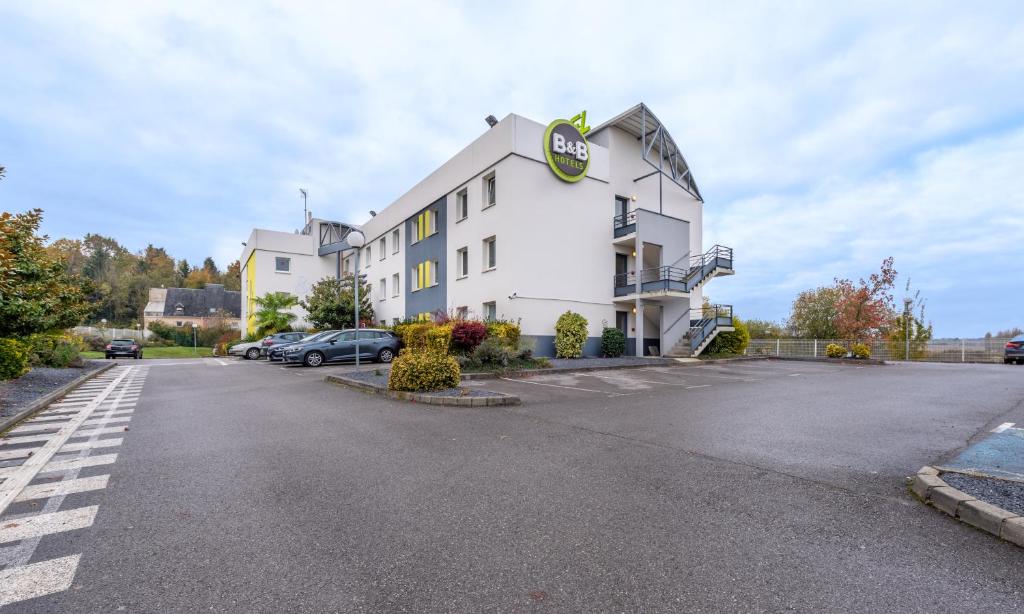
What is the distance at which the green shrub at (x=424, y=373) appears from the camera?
9.59 m

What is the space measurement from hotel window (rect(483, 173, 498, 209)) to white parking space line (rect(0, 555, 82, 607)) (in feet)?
59.2

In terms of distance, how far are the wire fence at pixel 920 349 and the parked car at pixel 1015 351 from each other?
6.93 feet

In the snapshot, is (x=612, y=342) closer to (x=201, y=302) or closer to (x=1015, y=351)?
(x=1015, y=351)

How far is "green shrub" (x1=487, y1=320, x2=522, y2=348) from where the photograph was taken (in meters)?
16.0

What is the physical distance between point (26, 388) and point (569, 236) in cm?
1710

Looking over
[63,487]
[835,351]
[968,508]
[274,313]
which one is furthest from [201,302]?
[968,508]

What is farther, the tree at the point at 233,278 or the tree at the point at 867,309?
the tree at the point at 233,278

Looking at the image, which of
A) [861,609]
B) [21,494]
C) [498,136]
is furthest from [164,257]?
[861,609]

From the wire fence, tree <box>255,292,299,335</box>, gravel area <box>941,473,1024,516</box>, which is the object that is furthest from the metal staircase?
tree <box>255,292,299,335</box>

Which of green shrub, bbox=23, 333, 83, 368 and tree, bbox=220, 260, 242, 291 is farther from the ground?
tree, bbox=220, 260, 242, 291

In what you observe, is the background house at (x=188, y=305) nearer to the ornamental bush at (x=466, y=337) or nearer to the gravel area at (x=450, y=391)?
the ornamental bush at (x=466, y=337)

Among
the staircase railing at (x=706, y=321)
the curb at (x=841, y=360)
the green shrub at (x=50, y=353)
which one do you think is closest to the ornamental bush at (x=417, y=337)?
the green shrub at (x=50, y=353)

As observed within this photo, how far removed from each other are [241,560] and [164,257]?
103 m

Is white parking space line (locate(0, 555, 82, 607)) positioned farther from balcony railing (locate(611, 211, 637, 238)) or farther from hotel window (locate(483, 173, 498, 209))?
balcony railing (locate(611, 211, 637, 238))
